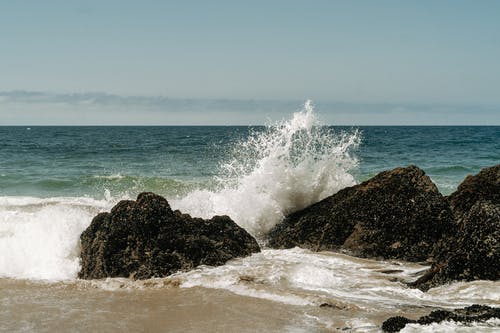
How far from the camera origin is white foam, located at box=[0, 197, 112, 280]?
7.67 m

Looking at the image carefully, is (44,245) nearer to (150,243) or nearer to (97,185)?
(150,243)

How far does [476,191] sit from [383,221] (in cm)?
170

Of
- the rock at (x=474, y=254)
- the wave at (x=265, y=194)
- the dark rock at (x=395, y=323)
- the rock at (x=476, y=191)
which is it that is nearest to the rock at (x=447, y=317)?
the dark rock at (x=395, y=323)

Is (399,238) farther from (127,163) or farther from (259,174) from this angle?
A: (127,163)

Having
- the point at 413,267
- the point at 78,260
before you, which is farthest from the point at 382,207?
the point at 78,260

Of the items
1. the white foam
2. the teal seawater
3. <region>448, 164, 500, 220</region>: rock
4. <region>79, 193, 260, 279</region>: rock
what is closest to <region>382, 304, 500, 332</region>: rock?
<region>79, 193, 260, 279</region>: rock

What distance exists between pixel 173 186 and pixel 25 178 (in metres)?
6.49

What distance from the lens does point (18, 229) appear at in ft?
30.3

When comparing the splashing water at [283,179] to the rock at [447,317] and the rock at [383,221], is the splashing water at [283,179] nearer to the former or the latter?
the rock at [383,221]

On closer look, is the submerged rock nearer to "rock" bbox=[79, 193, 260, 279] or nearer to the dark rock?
the dark rock

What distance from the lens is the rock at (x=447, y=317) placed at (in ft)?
15.5

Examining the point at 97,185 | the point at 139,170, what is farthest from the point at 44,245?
the point at 139,170

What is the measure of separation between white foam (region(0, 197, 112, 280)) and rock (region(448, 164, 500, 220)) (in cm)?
570

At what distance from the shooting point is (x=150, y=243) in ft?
24.1
